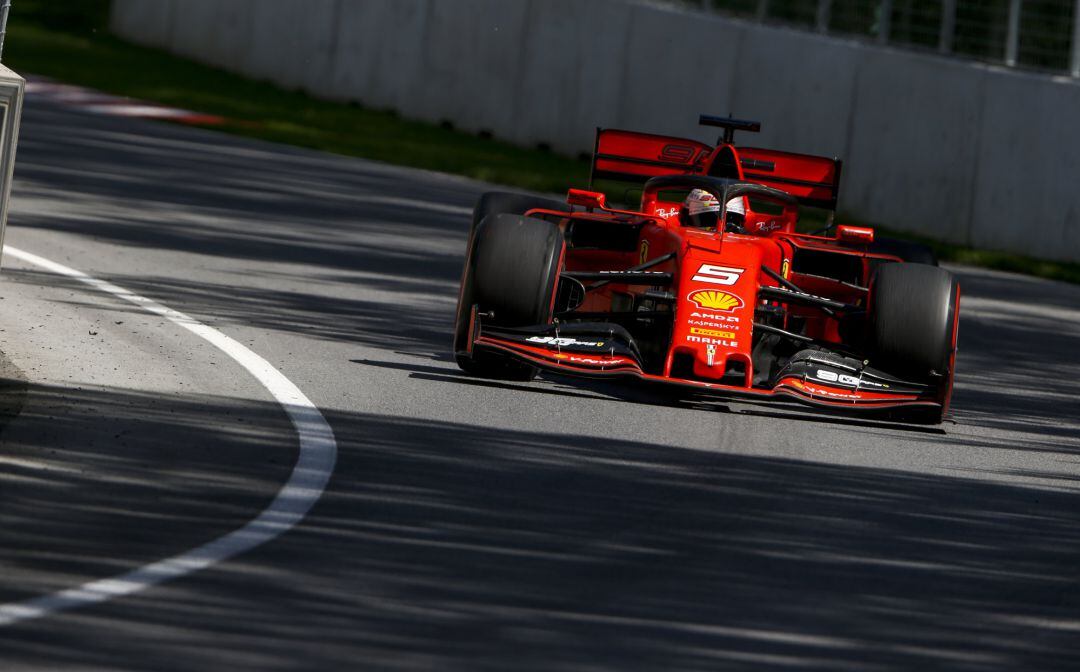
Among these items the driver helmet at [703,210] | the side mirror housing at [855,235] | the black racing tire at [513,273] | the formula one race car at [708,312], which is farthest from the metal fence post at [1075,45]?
the black racing tire at [513,273]

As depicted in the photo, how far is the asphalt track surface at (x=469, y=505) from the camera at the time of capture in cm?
570

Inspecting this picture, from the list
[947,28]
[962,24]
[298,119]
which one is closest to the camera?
[962,24]

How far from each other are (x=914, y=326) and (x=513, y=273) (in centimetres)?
205

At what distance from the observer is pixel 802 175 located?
12.2 m

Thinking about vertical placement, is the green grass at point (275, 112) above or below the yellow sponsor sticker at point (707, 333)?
above

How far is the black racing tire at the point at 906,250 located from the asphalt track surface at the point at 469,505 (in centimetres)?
81

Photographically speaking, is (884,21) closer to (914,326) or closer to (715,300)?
(914,326)

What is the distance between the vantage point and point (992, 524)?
7.77m

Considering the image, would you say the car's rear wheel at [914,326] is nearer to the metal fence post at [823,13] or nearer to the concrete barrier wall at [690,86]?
the concrete barrier wall at [690,86]

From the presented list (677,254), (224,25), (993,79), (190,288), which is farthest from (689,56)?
(677,254)

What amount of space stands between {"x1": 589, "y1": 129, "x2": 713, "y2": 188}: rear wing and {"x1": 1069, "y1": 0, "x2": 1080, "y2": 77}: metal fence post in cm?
827

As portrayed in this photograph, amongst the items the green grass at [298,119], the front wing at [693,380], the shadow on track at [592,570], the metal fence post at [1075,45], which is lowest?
the shadow on track at [592,570]

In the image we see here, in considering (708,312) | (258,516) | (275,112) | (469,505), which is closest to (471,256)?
(708,312)

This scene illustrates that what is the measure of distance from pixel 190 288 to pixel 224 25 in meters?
16.9
